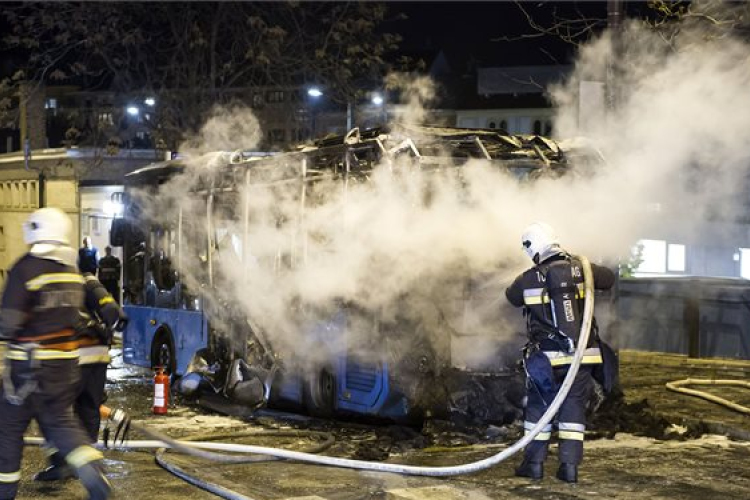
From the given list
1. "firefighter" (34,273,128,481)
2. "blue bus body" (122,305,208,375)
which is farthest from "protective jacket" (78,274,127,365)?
"blue bus body" (122,305,208,375)

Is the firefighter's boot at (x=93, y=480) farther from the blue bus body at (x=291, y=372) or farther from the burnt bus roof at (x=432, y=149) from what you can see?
the burnt bus roof at (x=432, y=149)

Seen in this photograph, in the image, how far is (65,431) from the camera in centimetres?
727

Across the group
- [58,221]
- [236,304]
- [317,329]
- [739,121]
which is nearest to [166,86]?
[236,304]

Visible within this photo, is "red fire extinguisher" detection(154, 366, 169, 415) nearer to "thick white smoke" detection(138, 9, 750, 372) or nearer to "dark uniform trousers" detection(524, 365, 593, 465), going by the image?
"thick white smoke" detection(138, 9, 750, 372)

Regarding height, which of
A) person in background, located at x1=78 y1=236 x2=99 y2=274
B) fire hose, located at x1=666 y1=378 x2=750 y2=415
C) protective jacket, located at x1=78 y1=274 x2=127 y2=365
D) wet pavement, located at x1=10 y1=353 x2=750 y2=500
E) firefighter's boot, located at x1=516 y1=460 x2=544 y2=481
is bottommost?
wet pavement, located at x1=10 y1=353 x2=750 y2=500

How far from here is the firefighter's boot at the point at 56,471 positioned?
863 cm

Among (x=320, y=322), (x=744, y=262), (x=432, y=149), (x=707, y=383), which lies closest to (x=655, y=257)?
(x=744, y=262)

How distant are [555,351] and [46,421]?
3615 millimetres

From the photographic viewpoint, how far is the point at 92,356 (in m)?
8.90

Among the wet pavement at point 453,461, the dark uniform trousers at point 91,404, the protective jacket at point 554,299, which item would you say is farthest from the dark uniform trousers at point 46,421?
the protective jacket at point 554,299

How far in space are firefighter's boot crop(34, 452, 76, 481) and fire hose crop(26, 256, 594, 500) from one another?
1.97ft

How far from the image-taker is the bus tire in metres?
15.3

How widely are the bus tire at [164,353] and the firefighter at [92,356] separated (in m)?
6.07

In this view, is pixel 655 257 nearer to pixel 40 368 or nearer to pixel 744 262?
pixel 744 262
